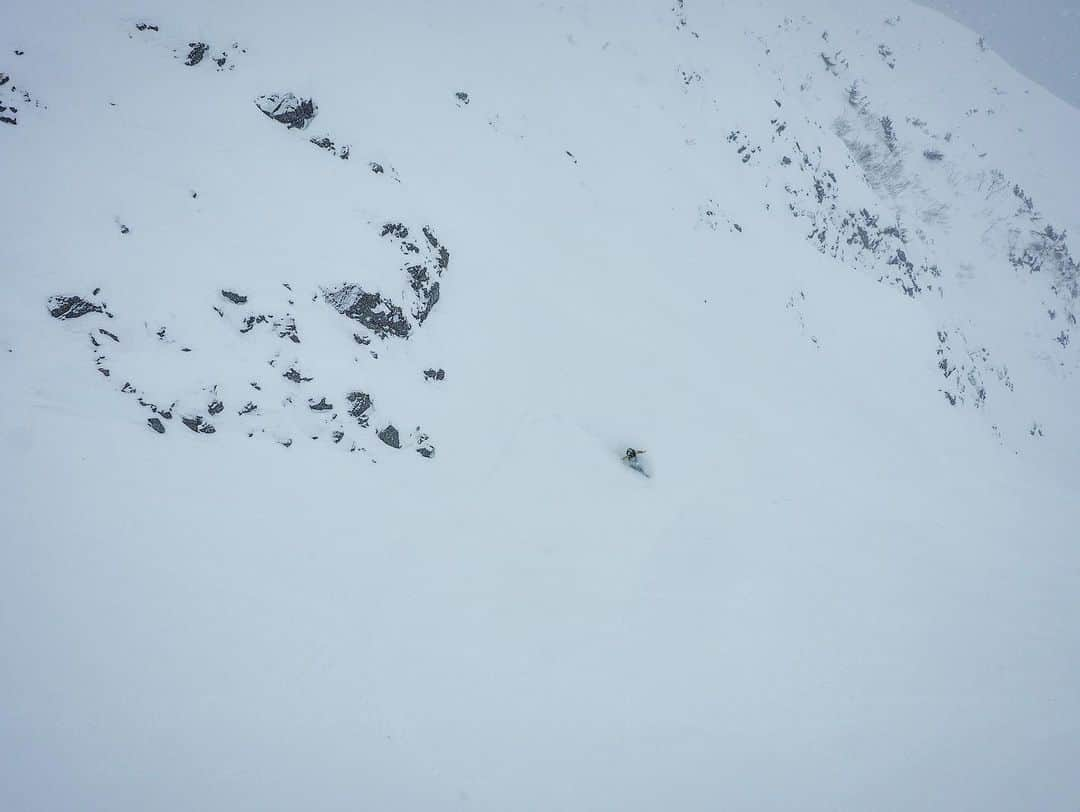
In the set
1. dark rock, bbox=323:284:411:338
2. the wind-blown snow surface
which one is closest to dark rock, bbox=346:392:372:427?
the wind-blown snow surface

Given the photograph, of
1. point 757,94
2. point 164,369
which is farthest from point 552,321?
point 757,94

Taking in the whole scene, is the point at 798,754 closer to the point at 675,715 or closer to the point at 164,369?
the point at 675,715

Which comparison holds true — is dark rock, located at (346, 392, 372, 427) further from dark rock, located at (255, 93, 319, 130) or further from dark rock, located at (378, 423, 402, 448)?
dark rock, located at (255, 93, 319, 130)

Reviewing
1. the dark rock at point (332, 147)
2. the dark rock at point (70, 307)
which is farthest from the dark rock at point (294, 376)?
the dark rock at point (332, 147)

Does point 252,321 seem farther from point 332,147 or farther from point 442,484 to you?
point 332,147

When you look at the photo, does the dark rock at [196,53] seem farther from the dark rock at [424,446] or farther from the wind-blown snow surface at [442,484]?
the dark rock at [424,446]

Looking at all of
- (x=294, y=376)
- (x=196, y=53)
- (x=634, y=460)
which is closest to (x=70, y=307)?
(x=294, y=376)
